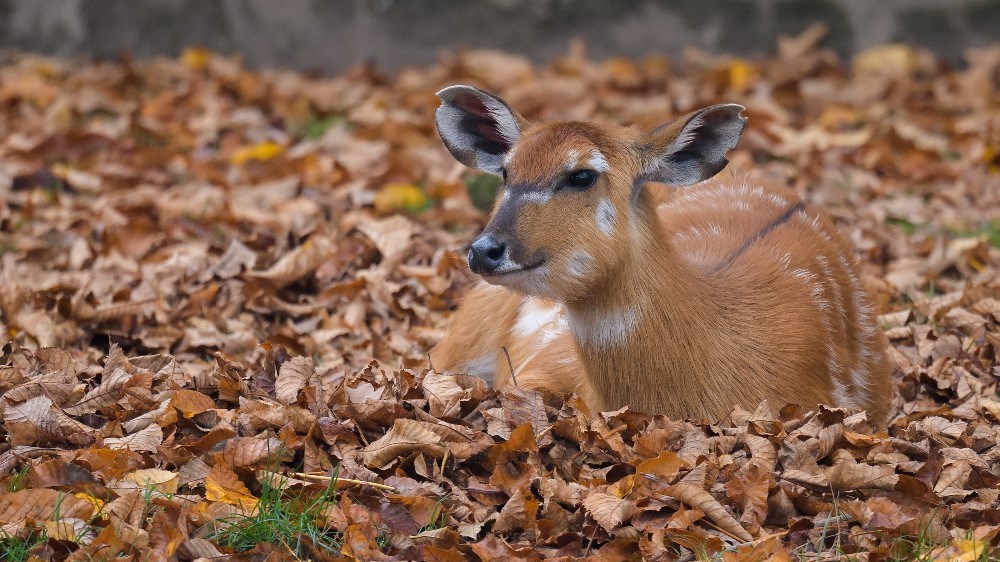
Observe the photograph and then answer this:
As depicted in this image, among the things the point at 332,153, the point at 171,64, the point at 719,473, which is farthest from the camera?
the point at 171,64

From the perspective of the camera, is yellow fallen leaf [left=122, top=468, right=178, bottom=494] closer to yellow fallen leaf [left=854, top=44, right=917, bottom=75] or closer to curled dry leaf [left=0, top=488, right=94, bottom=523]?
curled dry leaf [left=0, top=488, right=94, bottom=523]

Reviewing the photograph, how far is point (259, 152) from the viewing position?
796 centimetres

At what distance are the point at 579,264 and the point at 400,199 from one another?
129 inches

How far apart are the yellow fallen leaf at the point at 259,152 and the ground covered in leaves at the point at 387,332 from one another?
0.06 m

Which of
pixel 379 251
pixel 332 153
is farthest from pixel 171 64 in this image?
pixel 379 251

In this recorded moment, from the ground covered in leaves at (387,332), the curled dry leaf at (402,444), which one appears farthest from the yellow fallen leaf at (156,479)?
the curled dry leaf at (402,444)

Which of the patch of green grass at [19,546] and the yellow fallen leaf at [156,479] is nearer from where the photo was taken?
the patch of green grass at [19,546]

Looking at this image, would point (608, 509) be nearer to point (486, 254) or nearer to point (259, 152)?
point (486, 254)

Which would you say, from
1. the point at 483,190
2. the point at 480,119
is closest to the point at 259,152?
the point at 483,190

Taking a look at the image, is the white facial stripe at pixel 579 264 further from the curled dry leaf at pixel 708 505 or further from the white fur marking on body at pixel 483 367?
the white fur marking on body at pixel 483 367

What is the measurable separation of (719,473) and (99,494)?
5.70 ft

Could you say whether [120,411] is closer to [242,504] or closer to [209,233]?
[242,504]

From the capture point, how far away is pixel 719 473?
3600mm

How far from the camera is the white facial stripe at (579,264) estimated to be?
3916mm
